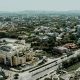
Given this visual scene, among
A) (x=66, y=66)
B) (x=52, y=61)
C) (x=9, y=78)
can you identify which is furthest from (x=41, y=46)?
(x=9, y=78)

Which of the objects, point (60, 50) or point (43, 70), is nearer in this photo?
point (43, 70)

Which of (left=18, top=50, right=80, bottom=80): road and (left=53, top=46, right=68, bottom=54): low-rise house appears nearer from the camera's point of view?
(left=18, top=50, right=80, bottom=80): road

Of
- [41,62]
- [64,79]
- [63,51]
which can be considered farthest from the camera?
[63,51]

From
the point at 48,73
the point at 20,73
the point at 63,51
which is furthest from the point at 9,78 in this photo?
the point at 63,51

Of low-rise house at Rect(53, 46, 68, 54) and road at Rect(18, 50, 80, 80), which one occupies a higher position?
low-rise house at Rect(53, 46, 68, 54)

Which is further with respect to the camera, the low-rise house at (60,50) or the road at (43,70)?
the low-rise house at (60,50)

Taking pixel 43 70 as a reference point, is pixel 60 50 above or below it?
above

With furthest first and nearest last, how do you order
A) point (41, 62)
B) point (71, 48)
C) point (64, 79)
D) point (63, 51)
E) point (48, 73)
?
1. point (71, 48)
2. point (63, 51)
3. point (41, 62)
4. point (48, 73)
5. point (64, 79)

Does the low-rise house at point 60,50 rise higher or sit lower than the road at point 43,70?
higher

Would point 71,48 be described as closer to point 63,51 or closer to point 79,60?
point 63,51

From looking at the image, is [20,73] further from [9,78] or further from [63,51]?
[63,51]

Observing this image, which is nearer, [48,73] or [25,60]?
[48,73]
